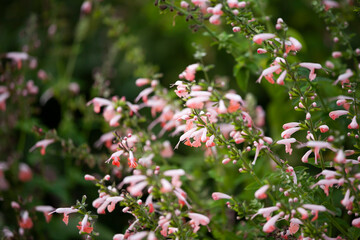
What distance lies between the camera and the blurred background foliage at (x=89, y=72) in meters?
1.89

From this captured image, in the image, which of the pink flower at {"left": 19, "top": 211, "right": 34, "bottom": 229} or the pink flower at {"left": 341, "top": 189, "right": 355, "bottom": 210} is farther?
the pink flower at {"left": 19, "top": 211, "right": 34, "bottom": 229}

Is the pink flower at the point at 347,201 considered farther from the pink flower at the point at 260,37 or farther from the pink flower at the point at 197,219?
the pink flower at the point at 260,37

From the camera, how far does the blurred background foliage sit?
189cm

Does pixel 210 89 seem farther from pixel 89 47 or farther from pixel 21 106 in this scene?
pixel 89 47

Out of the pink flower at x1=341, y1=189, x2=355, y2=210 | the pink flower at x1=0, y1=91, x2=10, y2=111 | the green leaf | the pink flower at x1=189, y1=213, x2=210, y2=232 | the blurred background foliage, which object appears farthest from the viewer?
the pink flower at x1=0, y1=91, x2=10, y2=111


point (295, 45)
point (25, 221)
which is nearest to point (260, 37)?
point (295, 45)

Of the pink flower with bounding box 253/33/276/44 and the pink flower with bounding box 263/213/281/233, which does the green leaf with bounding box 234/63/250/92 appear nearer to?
the pink flower with bounding box 253/33/276/44

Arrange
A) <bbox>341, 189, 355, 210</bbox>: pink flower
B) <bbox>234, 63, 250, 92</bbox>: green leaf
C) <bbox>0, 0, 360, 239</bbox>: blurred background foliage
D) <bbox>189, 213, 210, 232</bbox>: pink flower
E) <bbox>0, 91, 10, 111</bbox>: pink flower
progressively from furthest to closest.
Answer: <bbox>0, 91, 10, 111</bbox>: pink flower < <bbox>0, 0, 360, 239</bbox>: blurred background foliage < <bbox>234, 63, 250, 92</bbox>: green leaf < <bbox>189, 213, 210, 232</bbox>: pink flower < <bbox>341, 189, 355, 210</bbox>: pink flower

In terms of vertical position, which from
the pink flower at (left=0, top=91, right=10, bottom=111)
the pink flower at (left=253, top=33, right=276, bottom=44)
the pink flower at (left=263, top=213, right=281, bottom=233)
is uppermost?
the pink flower at (left=253, top=33, right=276, bottom=44)

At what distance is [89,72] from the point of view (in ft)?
11.6

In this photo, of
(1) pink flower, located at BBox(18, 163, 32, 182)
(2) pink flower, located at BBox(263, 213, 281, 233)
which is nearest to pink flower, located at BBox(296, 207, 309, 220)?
(2) pink flower, located at BBox(263, 213, 281, 233)

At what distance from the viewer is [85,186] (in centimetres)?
222

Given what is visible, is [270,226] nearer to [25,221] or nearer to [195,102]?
[195,102]

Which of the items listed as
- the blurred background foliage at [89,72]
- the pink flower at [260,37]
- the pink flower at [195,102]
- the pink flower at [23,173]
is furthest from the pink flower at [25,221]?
the pink flower at [260,37]
